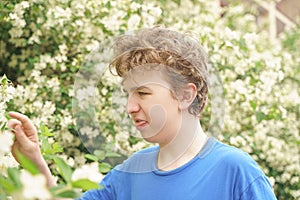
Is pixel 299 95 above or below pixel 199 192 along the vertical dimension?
above

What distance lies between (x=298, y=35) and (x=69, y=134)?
3.63 meters

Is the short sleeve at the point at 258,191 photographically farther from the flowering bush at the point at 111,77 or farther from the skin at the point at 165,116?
the flowering bush at the point at 111,77

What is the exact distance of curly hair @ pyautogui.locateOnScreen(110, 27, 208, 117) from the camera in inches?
58.5

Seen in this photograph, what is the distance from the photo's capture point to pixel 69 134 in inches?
132

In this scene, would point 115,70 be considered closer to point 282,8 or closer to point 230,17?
point 230,17

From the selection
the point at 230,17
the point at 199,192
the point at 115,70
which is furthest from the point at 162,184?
the point at 230,17

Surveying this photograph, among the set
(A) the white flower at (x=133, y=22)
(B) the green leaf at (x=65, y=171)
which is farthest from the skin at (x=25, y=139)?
(A) the white flower at (x=133, y=22)

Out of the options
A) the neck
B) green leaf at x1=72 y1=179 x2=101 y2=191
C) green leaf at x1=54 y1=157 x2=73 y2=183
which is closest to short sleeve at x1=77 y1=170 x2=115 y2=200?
the neck

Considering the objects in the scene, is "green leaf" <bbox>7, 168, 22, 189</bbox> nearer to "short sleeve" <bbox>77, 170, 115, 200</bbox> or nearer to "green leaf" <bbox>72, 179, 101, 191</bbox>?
"green leaf" <bbox>72, 179, 101, 191</bbox>

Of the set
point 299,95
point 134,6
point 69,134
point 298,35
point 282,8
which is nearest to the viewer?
point 69,134

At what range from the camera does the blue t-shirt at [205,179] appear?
147cm

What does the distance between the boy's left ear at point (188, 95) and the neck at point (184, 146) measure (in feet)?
0.11

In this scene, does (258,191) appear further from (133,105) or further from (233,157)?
(133,105)

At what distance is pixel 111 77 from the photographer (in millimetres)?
2955
